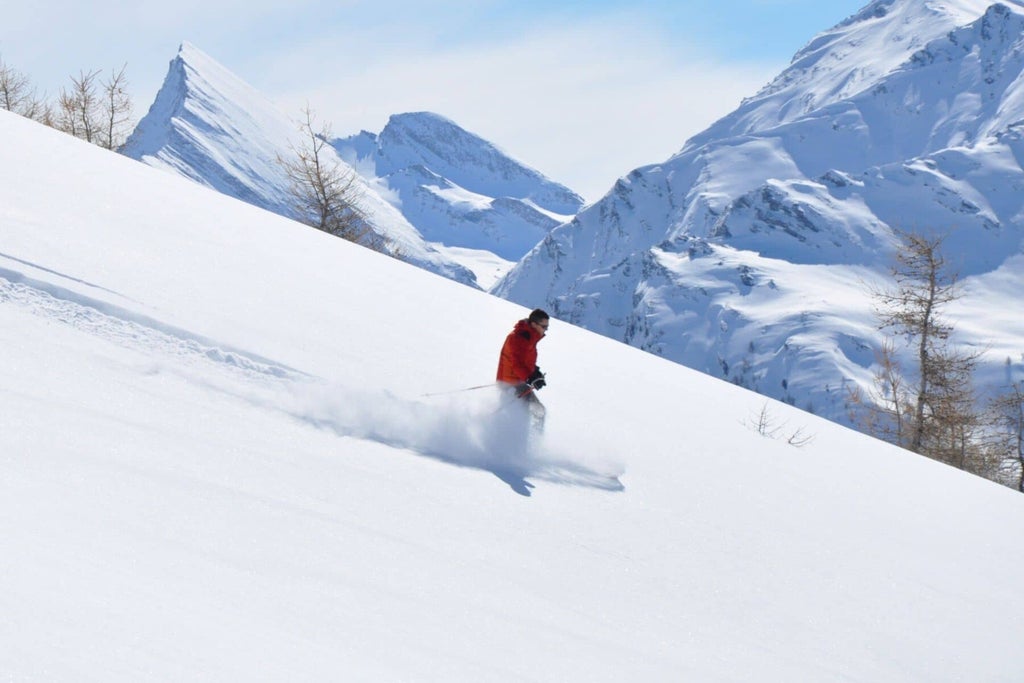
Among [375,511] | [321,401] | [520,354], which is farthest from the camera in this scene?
[520,354]

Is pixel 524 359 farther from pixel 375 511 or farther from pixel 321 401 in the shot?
pixel 375 511

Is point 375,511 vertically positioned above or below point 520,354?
below

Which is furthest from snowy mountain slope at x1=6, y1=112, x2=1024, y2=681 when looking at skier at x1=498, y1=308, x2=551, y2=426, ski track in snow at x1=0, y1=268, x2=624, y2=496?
skier at x1=498, y1=308, x2=551, y2=426

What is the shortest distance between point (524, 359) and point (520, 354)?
0.20 ft

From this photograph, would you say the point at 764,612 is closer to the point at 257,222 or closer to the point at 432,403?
the point at 432,403

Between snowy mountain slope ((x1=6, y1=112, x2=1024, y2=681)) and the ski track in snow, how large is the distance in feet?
0.10

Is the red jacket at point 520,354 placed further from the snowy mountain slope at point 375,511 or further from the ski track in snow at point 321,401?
the ski track in snow at point 321,401

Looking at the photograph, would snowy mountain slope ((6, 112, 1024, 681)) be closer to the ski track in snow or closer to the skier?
the ski track in snow

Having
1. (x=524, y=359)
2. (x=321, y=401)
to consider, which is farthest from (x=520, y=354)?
(x=321, y=401)

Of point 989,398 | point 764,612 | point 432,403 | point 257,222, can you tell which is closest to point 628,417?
point 432,403

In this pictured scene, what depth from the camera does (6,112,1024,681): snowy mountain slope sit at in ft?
11.6

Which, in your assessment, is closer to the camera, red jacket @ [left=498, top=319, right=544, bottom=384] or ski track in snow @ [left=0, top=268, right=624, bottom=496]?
ski track in snow @ [left=0, top=268, right=624, bottom=496]

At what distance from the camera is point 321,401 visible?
23.1ft

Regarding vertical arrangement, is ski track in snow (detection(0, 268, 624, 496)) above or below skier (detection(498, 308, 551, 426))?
below
